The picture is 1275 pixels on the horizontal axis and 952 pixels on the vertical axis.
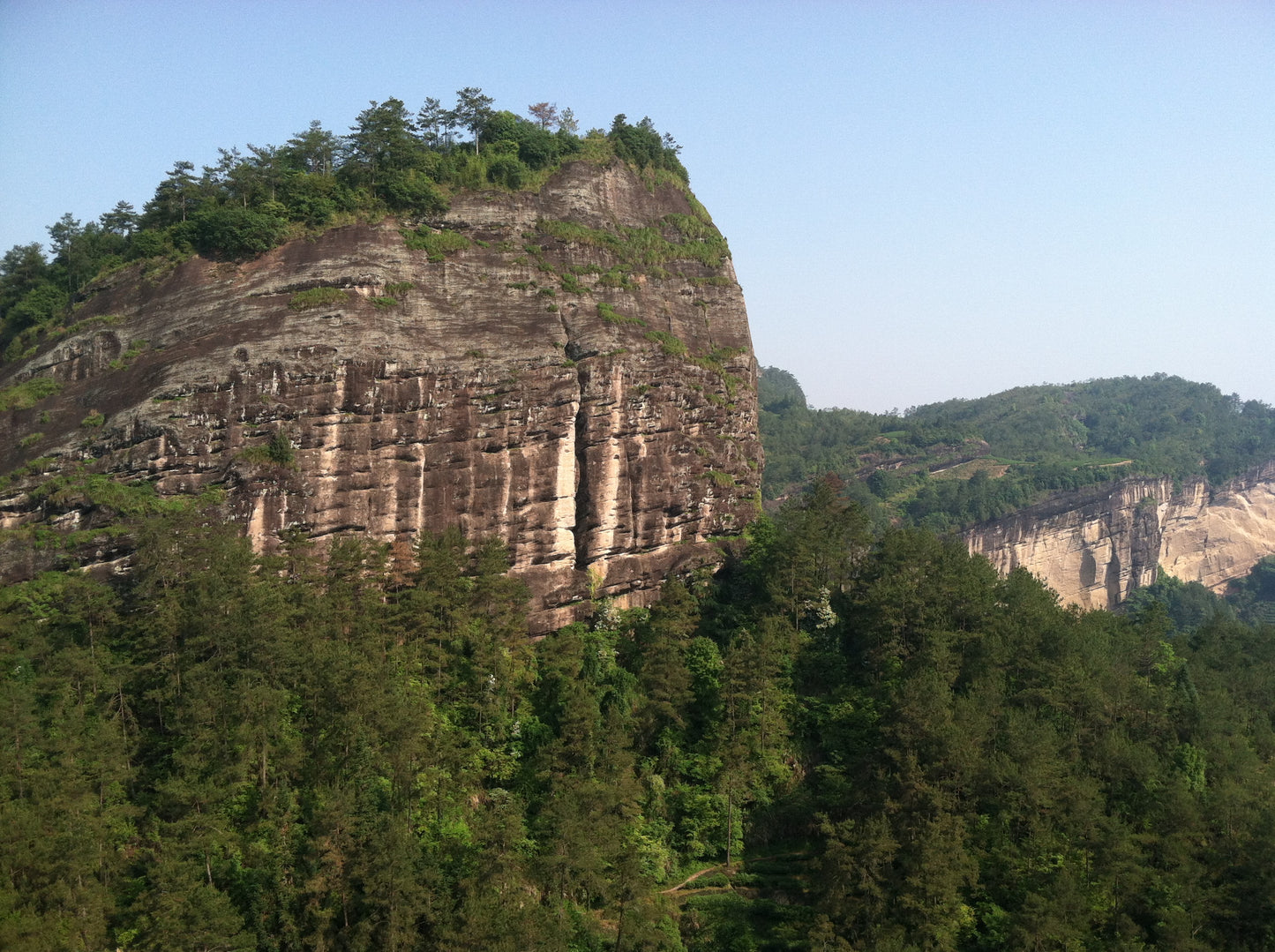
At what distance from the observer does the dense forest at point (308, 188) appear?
35.1 m

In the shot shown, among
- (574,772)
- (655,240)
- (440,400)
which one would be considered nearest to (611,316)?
(655,240)

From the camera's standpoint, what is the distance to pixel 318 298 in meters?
33.3

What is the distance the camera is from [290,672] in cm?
2738

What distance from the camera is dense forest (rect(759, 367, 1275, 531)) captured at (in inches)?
3538

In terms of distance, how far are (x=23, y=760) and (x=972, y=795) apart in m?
23.6

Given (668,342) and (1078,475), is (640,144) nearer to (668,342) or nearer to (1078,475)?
(668,342)

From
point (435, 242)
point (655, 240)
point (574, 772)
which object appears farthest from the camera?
point (655, 240)

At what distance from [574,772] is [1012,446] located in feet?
300

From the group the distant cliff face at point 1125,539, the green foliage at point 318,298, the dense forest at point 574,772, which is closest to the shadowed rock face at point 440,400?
the green foliage at point 318,298

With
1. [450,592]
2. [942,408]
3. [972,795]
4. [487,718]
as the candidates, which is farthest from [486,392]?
[942,408]

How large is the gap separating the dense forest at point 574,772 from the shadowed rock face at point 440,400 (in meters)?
1.92

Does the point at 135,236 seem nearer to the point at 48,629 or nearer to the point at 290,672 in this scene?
the point at 48,629

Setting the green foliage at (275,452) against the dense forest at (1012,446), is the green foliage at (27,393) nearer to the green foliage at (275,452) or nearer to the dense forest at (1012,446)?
the green foliage at (275,452)

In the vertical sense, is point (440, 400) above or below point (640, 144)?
below
